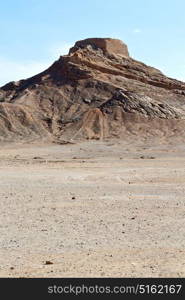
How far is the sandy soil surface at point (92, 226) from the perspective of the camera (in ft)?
29.7

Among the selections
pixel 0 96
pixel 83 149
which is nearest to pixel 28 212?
pixel 83 149

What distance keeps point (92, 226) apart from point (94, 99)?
6480cm

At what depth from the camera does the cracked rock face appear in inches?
2776

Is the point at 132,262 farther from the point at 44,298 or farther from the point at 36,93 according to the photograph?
the point at 36,93

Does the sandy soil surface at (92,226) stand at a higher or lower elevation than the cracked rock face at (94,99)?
lower

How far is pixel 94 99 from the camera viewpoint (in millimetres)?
77438

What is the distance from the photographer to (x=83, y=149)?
190 feet

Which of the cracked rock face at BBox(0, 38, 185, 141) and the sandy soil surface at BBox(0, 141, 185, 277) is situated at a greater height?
the cracked rock face at BBox(0, 38, 185, 141)

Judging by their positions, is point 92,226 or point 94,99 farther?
point 94,99

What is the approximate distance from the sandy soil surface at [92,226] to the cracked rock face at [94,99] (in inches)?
1716

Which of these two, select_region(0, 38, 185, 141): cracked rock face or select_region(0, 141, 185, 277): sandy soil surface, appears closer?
select_region(0, 141, 185, 277): sandy soil surface

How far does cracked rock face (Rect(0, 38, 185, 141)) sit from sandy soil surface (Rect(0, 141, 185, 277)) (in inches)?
1716

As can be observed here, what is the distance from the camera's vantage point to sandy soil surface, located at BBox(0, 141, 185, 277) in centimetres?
905

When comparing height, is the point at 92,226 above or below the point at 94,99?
below
